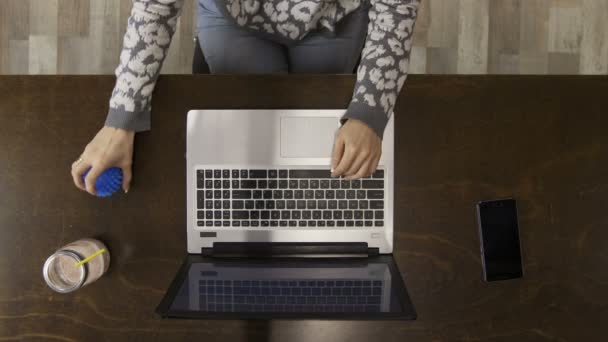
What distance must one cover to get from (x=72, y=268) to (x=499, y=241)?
77 centimetres

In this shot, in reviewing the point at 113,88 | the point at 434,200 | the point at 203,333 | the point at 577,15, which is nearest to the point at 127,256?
the point at 203,333

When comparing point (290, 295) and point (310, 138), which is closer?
point (290, 295)

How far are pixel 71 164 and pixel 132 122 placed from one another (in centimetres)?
17

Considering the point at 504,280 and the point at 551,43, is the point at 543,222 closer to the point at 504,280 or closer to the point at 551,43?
the point at 504,280

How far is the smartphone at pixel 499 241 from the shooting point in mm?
854

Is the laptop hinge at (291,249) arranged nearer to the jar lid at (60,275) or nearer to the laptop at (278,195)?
the laptop at (278,195)

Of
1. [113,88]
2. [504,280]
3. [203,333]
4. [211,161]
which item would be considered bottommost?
[203,333]

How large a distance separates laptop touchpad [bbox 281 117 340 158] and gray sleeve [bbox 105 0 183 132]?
25cm

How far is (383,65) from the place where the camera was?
797 millimetres

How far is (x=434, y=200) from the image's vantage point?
87cm

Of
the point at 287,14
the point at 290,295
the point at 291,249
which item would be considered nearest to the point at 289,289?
the point at 290,295

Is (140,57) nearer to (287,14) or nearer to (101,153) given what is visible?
(101,153)

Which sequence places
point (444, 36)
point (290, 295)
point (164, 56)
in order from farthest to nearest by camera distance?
point (444, 36) → point (164, 56) → point (290, 295)

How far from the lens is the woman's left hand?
80 centimetres
